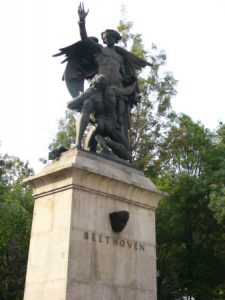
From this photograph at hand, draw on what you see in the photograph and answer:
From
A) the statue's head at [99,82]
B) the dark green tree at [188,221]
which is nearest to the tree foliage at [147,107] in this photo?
the dark green tree at [188,221]

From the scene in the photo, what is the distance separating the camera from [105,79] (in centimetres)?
1050

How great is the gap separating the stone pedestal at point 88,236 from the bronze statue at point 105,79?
1066mm

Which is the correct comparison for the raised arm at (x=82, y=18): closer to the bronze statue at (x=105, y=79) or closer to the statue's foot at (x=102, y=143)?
the bronze statue at (x=105, y=79)

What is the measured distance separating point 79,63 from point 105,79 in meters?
1.29

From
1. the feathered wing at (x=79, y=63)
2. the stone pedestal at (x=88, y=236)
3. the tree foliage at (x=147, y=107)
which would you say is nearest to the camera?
the stone pedestal at (x=88, y=236)

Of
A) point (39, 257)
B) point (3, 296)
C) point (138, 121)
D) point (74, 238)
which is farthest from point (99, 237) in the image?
point (3, 296)

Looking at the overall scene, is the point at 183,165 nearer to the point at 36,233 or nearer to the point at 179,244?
the point at 179,244

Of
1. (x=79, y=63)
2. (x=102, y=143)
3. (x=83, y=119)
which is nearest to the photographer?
(x=83, y=119)

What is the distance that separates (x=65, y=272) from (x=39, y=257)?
1.05 meters

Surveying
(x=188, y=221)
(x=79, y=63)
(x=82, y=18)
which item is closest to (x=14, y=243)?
(x=188, y=221)

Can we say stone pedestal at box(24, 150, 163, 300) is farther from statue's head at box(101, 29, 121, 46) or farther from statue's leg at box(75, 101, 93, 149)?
statue's head at box(101, 29, 121, 46)

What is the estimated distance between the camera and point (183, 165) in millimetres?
28328

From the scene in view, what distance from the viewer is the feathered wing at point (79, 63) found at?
1115 centimetres

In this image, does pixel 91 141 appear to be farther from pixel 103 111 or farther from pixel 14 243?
pixel 14 243
